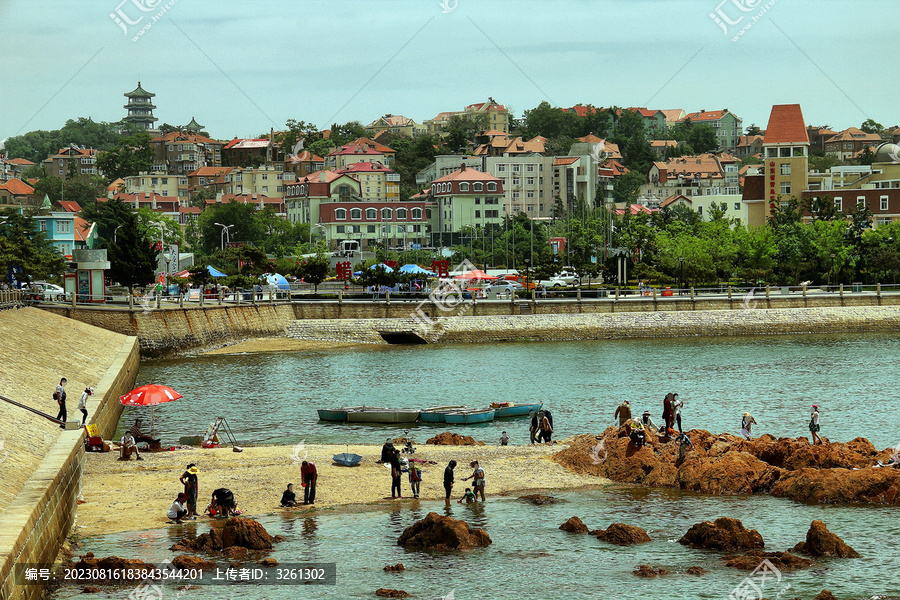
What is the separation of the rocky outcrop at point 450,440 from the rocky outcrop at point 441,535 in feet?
38.5

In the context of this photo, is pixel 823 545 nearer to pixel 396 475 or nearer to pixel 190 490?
pixel 396 475

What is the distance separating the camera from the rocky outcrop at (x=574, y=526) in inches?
963

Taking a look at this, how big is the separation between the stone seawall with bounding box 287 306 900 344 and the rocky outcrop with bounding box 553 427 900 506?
38.2 meters

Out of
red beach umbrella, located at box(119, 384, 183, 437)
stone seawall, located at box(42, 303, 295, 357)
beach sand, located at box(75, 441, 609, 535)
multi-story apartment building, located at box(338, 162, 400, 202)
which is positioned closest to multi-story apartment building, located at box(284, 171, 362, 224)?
multi-story apartment building, located at box(338, 162, 400, 202)

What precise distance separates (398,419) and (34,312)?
2406 cm

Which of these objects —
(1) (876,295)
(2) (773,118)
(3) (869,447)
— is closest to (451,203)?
(2) (773,118)

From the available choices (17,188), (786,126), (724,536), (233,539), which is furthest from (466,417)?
(17,188)

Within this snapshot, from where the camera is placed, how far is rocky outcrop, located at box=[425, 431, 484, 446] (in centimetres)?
3572

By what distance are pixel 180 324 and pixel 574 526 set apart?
42.3m

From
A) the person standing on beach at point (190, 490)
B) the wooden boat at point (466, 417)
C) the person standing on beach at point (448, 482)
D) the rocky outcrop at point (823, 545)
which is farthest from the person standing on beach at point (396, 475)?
the wooden boat at point (466, 417)

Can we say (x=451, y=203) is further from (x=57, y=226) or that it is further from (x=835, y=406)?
(x=835, y=406)

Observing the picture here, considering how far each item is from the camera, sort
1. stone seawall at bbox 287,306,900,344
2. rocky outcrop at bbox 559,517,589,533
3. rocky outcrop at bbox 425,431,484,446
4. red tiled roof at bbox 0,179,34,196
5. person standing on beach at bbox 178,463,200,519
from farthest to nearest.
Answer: red tiled roof at bbox 0,179,34,196, stone seawall at bbox 287,306,900,344, rocky outcrop at bbox 425,431,484,446, person standing on beach at bbox 178,463,200,519, rocky outcrop at bbox 559,517,589,533

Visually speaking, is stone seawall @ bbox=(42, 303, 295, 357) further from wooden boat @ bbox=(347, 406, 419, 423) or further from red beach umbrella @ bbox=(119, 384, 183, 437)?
red beach umbrella @ bbox=(119, 384, 183, 437)

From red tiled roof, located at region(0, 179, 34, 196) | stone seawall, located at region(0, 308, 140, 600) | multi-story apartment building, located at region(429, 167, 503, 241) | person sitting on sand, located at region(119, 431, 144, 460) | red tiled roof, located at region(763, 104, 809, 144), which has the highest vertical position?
red tiled roof, located at region(763, 104, 809, 144)
